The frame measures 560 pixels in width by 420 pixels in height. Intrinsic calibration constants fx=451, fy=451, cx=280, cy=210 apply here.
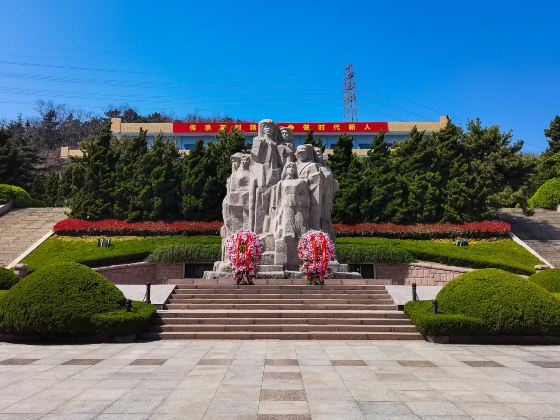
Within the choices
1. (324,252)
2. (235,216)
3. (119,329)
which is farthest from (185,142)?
(119,329)

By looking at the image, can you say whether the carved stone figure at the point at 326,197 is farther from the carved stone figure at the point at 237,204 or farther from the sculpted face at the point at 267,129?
the carved stone figure at the point at 237,204

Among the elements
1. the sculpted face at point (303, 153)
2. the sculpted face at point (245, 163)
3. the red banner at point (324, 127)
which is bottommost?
the sculpted face at point (245, 163)

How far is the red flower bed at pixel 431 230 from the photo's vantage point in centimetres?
2684

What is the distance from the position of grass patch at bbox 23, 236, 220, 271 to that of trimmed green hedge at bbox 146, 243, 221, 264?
52 centimetres

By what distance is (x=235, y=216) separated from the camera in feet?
59.5

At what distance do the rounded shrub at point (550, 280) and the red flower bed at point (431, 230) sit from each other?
→ 40.1 ft

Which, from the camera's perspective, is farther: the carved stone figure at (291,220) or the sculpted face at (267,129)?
the sculpted face at (267,129)

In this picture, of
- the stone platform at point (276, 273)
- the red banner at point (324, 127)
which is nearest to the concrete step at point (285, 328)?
the stone platform at point (276, 273)

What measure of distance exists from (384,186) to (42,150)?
59773mm

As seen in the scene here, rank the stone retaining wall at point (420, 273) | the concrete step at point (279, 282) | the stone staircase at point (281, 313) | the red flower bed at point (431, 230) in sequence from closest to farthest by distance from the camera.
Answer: the stone staircase at point (281, 313)
the concrete step at point (279, 282)
the stone retaining wall at point (420, 273)
the red flower bed at point (431, 230)

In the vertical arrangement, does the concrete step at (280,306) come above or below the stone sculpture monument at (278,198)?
below

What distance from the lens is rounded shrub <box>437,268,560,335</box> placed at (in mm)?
9797

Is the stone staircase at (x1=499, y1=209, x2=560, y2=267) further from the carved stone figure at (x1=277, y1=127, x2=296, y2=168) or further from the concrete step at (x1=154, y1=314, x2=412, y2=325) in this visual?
the concrete step at (x1=154, y1=314, x2=412, y2=325)

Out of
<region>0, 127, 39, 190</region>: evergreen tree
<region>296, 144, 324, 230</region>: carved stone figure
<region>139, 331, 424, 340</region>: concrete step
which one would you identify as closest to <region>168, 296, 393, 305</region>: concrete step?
<region>139, 331, 424, 340</region>: concrete step
